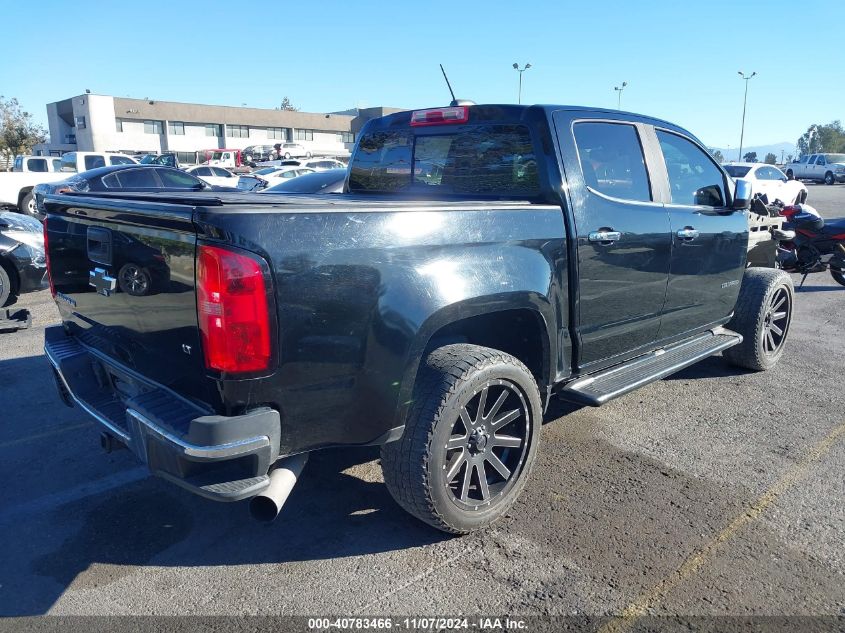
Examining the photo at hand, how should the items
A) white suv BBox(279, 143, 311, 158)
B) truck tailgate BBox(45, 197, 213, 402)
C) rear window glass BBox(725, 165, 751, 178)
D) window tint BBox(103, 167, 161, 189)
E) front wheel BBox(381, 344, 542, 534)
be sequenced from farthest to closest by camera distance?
white suv BBox(279, 143, 311, 158) → rear window glass BBox(725, 165, 751, 178) → window tint BBox(103, 167, 161, 189) → front wheel BBox(381, 344, 542, 534) → truck tailgate BBox(45, 197, 213, 402)

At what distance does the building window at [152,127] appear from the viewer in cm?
6391

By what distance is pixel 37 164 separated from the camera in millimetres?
21938

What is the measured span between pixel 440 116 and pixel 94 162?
2259 cm

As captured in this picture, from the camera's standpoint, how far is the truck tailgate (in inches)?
101

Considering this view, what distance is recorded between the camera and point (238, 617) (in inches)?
104

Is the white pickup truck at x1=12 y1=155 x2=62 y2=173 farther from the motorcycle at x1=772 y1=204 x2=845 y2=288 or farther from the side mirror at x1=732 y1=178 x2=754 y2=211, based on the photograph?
the side mirror at x1=732 y1=178 x2=754 y2=211

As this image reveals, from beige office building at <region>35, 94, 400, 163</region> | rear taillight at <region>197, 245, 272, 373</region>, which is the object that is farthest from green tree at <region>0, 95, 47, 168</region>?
rear taillight at <region>197, 245, 272, 373</region>

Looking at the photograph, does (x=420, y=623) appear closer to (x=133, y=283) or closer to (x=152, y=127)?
(x=133, y=283)

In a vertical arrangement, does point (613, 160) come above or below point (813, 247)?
above

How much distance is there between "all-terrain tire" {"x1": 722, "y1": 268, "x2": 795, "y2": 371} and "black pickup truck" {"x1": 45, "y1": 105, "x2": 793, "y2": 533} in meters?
1.06

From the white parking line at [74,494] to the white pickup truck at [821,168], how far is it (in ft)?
150

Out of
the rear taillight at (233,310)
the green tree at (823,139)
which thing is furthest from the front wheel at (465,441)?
the green tree at (823,139)

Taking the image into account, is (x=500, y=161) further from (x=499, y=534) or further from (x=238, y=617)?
(x=238, y=617)

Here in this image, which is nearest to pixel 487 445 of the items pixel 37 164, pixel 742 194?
pixel 742 194
